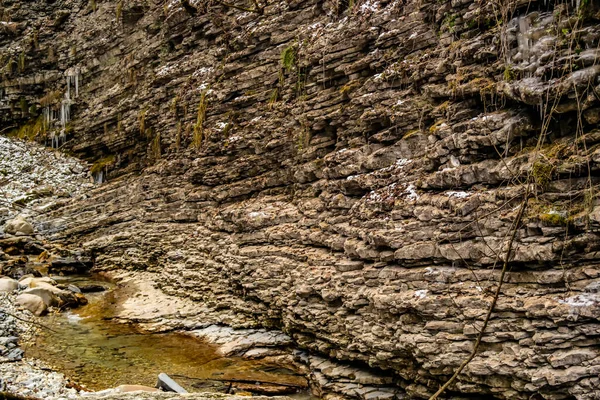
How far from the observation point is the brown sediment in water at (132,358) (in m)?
8.95

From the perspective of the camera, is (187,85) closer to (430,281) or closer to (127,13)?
(127,13)

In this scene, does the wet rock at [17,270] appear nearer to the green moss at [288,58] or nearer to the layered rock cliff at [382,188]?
the layered rock cliff at [382,188]

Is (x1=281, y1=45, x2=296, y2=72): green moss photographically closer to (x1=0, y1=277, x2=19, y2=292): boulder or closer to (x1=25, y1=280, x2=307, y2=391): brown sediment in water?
(x1=25, y1=280, x2=307, y2=391): brown sediment in water

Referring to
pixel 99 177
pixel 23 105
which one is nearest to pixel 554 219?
pixel 99 177

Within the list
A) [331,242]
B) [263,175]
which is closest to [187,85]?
[263,175]

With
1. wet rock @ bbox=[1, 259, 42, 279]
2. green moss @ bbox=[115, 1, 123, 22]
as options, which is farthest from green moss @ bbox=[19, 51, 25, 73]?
wet rock @ bbox=[1, 259, 42, 279]

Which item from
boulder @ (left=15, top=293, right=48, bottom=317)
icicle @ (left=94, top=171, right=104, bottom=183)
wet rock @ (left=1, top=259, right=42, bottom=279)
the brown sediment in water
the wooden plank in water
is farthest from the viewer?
icicle @ (left=94, top=171, right=104, bottom=183)

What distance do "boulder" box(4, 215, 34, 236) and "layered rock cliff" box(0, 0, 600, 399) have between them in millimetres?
1462

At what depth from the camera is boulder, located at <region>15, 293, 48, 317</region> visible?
39.9 ft

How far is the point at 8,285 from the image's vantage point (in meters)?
13.1

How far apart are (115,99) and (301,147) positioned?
14.6 metres

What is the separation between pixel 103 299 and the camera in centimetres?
1405

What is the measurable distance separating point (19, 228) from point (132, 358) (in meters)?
13.2

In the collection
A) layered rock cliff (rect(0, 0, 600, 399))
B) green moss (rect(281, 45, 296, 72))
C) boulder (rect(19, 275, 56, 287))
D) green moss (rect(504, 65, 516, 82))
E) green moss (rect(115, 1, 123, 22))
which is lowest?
boulder (rect(19, 275, 56, 287))
